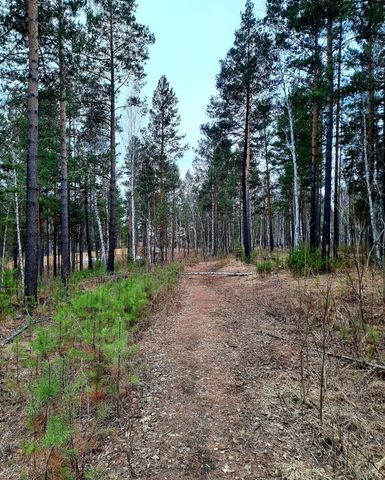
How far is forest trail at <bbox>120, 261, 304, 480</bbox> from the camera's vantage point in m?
2.26

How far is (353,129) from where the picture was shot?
40.5 ft

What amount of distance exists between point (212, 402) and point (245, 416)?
1.28 ft

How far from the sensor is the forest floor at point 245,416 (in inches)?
85.6

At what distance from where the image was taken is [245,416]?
282cm

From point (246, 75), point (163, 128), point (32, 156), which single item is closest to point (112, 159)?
point (32, 156)

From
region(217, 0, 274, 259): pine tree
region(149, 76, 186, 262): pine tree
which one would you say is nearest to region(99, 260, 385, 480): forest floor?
region(217, 0, 274, 259): pine tree

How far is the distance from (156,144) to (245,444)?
2005cm

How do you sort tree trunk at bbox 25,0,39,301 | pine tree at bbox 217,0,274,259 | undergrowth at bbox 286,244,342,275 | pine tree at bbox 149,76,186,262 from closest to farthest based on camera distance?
tree trunk at bbox 25,0,39,301
undergrowth at bbox 286,244,342,275
pine tree at bbox 217,0,274,259
pine tree at bbox 149,76,186,262

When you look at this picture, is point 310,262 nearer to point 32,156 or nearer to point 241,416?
point 241,416

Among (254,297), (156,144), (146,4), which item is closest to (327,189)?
(254,297)

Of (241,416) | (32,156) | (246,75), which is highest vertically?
(246,75)

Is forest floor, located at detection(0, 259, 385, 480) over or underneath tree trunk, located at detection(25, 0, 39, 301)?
underneath

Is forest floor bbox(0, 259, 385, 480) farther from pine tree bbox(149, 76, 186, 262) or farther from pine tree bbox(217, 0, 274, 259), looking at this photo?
pine tree bbox(149, 76, 186, 262)

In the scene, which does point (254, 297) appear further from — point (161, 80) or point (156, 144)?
point (161, 80)
